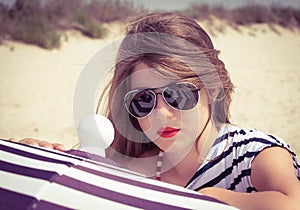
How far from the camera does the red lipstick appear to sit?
166 cm

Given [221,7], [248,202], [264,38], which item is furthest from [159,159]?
[221,7]

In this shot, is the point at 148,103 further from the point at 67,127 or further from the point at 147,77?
the point at 67,127

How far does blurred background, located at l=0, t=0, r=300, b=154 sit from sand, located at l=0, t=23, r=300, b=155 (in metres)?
0.01

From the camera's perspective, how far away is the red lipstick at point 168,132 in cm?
166

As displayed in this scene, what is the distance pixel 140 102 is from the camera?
1695 millimetres

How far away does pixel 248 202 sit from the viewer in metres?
1.19

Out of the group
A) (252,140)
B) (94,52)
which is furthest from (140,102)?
(94,52)

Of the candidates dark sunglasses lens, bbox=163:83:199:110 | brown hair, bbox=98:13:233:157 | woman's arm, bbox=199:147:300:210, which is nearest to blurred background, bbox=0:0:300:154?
brown hair, bbox=98:13:233:157

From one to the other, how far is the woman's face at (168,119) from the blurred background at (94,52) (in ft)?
4.62

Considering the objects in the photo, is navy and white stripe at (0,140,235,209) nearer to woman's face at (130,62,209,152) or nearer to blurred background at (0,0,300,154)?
woman's face at (130,62,209,152)

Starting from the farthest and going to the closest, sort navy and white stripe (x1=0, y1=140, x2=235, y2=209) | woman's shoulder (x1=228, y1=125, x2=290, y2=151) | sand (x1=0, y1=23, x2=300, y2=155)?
sand (x1=0, y1=23, x2=300, y2=155) → woman's shoulder (x1=228, y1=125, x2=290, y2=151) → navy and white stripe (x1=0, y1=140, x2=235, y2=209)

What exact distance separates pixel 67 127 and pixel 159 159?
3.99m

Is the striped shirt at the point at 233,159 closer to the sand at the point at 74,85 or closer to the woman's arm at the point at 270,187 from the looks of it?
the woman's arm at the point at 270,187

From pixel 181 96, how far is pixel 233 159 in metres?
0.26
